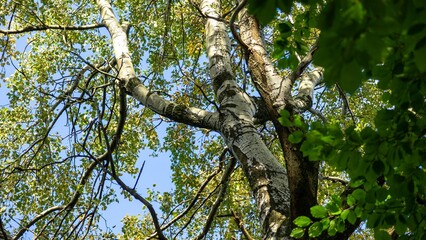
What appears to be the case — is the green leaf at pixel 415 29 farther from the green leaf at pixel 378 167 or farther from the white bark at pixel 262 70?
the white bark at pixel 262 70

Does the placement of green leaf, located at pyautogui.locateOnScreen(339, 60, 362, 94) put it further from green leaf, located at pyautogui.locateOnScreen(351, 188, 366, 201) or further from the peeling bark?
the peeling bark

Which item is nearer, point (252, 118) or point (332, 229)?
point (332, 229)

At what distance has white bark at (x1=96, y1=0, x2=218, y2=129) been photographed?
16.4 ft

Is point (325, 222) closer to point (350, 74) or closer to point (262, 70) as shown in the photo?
point (350, 74)

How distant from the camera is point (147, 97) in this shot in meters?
5.76

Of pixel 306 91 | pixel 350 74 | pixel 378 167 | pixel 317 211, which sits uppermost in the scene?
pixel 306 91

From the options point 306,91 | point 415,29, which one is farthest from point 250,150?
point 415,29

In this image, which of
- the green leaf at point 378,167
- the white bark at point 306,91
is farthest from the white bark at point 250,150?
the green leaf at point 378,167

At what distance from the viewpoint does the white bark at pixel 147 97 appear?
5.01 metres

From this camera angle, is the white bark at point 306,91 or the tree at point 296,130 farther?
the white bark at point 306,91

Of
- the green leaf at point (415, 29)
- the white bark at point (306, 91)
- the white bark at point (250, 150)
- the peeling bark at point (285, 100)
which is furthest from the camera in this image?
the white bark at point (306, 91)

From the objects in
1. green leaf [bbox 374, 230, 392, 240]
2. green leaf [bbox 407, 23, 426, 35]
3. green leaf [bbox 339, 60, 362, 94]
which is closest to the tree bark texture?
green leaf [bbox 374, 230, 392, 240]

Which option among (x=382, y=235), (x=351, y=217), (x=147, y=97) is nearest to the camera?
(x=382, y=235)

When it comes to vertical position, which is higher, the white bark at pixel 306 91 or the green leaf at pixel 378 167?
the white bark at pixel 306 91
